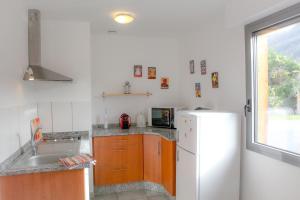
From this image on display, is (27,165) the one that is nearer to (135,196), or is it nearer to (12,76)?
(12,76)

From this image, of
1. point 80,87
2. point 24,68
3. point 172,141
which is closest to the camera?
point 24,68

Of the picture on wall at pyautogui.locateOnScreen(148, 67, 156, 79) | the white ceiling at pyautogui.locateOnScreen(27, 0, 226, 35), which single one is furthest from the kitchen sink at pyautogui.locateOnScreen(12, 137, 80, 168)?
the picture on wall at pyautogui.locateOnScreen(148, 67, 156, 79)

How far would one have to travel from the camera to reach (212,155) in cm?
233

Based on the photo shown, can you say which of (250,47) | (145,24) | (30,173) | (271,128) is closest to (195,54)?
(145,24)

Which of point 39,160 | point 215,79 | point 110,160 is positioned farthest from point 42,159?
point 215,79

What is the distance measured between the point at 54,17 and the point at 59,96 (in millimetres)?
967

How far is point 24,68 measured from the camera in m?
2.52

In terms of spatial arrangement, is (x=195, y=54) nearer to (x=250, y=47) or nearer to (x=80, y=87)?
(x=250, y=47)

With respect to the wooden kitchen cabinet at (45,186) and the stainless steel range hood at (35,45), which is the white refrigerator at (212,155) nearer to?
the wooden kitchen cabinet at (45,186)

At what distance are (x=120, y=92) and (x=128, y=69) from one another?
40cm

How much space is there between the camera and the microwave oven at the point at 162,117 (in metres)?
3.61

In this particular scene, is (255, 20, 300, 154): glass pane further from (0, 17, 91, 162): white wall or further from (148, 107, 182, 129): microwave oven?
(0, 17, 91, 162): white wall

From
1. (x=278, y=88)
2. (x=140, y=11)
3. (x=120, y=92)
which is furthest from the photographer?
(x=120, y=92)

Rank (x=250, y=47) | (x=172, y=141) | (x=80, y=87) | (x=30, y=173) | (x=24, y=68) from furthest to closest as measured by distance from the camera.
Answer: (x=80, y=87) < (x=172, y=141) < (x=24, y=68) < (x=250, y=47) < (x=30, y=173)
